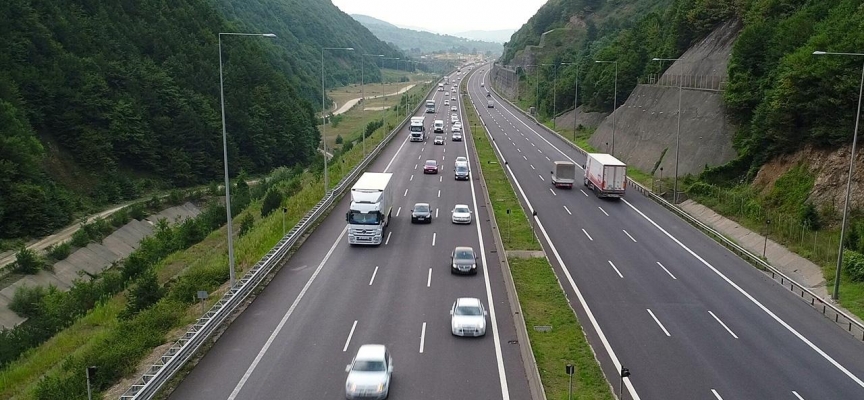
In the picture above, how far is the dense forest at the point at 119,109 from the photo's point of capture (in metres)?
63.2

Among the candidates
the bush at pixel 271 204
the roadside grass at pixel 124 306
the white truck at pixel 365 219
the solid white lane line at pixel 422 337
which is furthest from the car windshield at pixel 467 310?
the bush at pixel 271 204

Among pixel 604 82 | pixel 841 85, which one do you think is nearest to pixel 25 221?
pixel 841 85

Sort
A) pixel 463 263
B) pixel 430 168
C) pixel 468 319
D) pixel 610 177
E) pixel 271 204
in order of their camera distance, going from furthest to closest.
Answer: pixel 430 168 < pixel 271 204 < pixel 610 177 < pixel 463 263 < pixel 468 319

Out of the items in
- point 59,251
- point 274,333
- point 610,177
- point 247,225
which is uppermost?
point 610,177

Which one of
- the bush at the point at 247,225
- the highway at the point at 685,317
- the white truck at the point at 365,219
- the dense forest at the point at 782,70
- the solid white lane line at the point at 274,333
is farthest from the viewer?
the bush at the point at 247,225

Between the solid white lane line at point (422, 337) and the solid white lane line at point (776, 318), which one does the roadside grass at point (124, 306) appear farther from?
the solid white lane line at point (776, 318)

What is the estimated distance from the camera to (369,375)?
19.6 meters

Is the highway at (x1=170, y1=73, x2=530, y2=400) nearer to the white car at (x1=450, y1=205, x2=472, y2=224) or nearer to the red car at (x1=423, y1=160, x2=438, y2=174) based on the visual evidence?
the white car at (x1=450, y1=205, x2=472, y2=224)

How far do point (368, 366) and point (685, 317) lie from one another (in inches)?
585

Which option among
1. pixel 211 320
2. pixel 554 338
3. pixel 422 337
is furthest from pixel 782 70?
pixel 211 320

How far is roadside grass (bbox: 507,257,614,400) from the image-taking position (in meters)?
20.4

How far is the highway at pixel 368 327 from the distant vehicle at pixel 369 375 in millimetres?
575

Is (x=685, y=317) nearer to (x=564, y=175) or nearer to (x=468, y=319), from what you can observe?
(x=468, y=319)

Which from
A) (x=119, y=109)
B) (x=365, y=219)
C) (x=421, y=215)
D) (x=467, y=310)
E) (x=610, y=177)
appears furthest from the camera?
(x=119, y=109)
